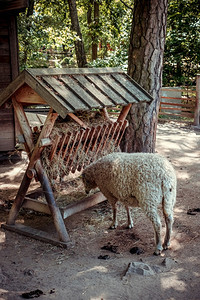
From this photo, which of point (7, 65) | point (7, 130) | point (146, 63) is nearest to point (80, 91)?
point (146, 63)

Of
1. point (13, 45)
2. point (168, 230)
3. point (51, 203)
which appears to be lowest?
point (168, 230)

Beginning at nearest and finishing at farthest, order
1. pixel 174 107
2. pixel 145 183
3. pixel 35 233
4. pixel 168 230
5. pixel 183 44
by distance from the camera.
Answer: pixel 145 183 → pixel 168 230 → pixel 35 233 → pixel 174 107 → pixel 183 44

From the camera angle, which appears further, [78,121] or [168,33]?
[168,33]

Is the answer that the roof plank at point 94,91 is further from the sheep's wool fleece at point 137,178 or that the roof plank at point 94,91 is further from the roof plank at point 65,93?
the sheep's wool fleece at point 137,178

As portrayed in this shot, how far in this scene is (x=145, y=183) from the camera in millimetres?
4770

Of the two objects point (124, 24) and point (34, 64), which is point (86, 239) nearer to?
point (34, 64)

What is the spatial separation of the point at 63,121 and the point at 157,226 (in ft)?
7.52

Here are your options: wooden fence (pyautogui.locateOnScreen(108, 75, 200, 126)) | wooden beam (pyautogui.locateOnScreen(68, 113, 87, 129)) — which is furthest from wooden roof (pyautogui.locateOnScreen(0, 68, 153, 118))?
wooden fence (pyautogui.locateOnScreen(108, 75, 200, 126))

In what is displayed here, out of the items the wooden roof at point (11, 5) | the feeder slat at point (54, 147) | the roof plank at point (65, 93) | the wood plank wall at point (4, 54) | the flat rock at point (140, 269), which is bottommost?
the flat rock at point (140, 269)

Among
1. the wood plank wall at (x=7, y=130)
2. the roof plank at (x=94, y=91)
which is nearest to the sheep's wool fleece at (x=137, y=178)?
the roof plank at (x=94, y=91)

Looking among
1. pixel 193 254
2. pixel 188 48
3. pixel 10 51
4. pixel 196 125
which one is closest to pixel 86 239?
pixel 193 254

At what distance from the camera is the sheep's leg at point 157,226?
471 centimetres

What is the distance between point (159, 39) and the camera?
23.8 ft

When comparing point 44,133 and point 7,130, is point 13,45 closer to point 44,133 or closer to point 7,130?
point 7,130
